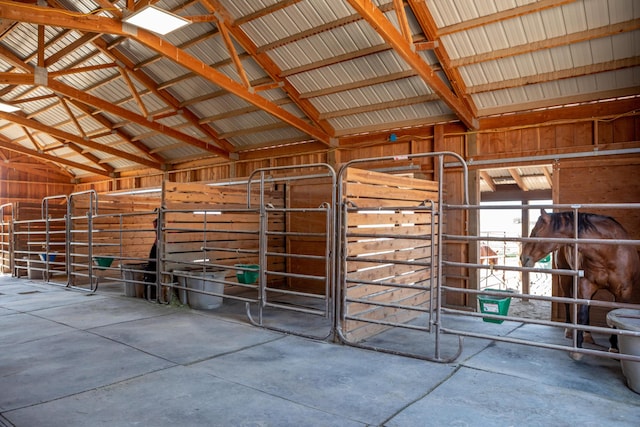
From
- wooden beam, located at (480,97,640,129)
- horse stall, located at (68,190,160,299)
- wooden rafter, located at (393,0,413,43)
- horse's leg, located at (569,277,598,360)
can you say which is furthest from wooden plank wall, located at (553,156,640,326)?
horse stall, located at (68,190,160,299)

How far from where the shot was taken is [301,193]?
8.27m

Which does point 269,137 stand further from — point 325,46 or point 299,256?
point 299,256

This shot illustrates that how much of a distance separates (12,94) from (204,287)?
9788mm

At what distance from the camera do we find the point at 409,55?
551 cm

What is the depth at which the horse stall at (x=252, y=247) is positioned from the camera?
196 inches

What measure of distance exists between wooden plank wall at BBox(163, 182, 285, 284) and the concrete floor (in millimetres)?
1637

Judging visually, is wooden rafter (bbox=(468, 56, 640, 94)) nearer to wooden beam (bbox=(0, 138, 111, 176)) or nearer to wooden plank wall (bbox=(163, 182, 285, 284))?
wooden plank wall (bbox=(163, 182, 285, 284))

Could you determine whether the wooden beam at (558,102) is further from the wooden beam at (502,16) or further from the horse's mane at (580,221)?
the horse's mane at (580,221)

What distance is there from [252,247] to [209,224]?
1273 millimetres

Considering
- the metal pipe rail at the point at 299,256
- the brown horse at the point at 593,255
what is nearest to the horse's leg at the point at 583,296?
the brown horse at the point at 593,255

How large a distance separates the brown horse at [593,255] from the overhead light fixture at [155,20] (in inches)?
190

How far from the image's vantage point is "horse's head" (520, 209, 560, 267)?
4.27 meters

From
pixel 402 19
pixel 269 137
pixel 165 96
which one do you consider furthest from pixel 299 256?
pixel 165 96

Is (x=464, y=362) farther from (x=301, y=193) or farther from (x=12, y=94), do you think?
(x=12, y=94)
